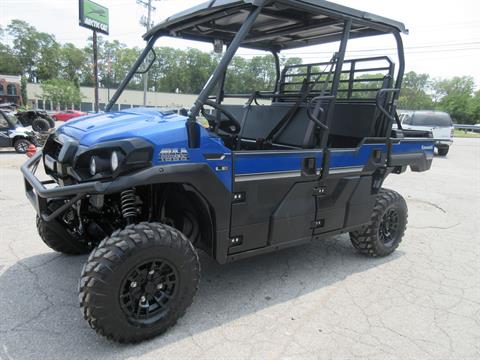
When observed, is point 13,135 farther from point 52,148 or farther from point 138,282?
point 138,282

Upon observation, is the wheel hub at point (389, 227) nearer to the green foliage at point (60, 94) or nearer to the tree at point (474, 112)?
the green foliage at point (60, 94)

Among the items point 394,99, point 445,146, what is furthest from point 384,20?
point 445,146

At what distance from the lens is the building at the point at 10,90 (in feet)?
182

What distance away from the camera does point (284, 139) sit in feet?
12.3

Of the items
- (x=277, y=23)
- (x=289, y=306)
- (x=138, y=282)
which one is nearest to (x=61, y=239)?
(x=138, y=282)

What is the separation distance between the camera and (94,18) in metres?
23.9

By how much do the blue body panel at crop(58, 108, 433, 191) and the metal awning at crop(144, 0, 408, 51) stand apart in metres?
0.88

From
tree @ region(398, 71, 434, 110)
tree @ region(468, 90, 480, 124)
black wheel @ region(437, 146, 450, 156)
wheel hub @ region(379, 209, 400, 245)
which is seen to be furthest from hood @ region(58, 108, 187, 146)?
tree @ region(398, 71, 434, 110)

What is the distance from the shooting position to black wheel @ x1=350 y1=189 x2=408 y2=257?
408cm

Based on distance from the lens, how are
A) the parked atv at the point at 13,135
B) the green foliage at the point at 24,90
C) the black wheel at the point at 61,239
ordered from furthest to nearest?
the green foliage at the point at 24,90 → the parked atv at the point at 13,135 → the black wheel at the point at 61,239

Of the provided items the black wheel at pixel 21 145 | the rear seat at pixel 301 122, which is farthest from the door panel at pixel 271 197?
the black wheel at pixel 21 145

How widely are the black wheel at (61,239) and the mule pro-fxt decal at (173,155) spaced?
151 cm

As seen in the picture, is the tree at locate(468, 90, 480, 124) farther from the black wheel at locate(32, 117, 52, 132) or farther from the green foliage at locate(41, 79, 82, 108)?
the black wheel at locate(32, 117, 52, 132)

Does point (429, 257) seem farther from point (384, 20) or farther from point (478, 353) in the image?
point (384, 20)
